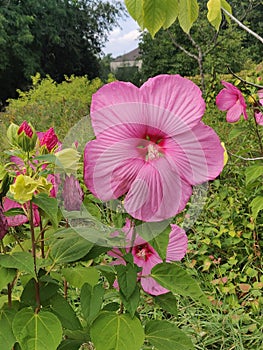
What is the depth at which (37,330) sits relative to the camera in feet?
2.33

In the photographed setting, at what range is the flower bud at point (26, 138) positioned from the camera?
26.4 inches

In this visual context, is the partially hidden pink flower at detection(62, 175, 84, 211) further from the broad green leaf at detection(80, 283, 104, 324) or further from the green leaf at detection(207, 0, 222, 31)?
the green leaf at detection(207, 0, 222, 31)

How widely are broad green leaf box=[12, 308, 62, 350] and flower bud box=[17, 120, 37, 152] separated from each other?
234 millimetres

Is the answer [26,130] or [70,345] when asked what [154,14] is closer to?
[26,130]

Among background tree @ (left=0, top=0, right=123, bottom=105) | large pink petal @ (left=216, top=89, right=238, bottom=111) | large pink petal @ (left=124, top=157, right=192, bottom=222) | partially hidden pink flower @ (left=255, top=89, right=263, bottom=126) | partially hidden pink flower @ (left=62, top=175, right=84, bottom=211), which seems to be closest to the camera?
large pink petal @ (left=124, top=157, right=192, bottom=222)

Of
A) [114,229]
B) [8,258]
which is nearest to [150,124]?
[114,229]

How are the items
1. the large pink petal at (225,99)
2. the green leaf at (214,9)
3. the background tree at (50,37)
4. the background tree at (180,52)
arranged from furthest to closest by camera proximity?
the background tree at (50,37), the background tree at (180,52), the large pink petal at (225,99), the green leaf at (214,9)

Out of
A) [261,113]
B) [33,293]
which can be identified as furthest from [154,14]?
[261,113]

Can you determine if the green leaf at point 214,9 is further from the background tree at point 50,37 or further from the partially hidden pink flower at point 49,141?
the background tree at point 50,37

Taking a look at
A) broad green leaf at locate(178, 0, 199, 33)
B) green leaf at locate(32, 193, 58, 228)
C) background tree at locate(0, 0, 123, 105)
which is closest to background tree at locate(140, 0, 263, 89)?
background tree at locate(0, 0, 123, 105)

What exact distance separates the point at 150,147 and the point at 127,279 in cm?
22

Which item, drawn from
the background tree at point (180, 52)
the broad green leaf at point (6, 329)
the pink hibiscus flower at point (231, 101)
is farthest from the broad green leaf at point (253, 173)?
the background tree at point (180, 52)

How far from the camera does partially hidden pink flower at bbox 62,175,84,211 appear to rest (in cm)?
67

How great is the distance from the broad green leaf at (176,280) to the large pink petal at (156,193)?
0.19 metres
